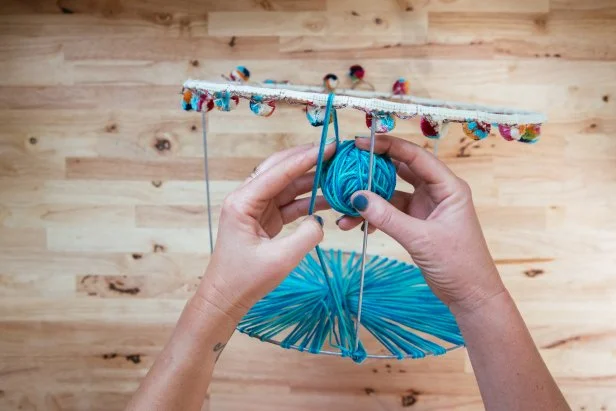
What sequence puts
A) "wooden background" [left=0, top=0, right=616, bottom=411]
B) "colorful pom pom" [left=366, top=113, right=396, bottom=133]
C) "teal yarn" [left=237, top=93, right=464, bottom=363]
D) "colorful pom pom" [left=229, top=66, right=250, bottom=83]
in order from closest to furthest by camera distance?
1. "colorful pom pom" [left=366, top=113, right=396, bottom=133]
2. "teal yarn" [left=237, top=93, right=464, bottom=363]
3. "colorful pom pom" [left=229, top=66, right=250, bottom=83]
4. "wooden background" [left=0, top=0, right=616, bottom=411]

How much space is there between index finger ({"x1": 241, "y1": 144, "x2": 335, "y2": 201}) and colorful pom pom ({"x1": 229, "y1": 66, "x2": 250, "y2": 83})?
46 cm

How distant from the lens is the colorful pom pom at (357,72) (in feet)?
3.95

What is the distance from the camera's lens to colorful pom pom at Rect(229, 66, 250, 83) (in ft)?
3.66

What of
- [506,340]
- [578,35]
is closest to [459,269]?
[506,340]

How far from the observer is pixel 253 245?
716 millimetres

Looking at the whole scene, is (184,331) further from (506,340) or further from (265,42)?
(265,42)

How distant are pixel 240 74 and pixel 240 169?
0.24m

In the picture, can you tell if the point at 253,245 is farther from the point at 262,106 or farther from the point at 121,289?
the point at 121,289

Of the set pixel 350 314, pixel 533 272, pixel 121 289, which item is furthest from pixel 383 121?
pixel 121 289

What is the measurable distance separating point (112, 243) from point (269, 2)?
0.72m

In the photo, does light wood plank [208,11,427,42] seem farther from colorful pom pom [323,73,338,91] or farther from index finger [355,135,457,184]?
index finger [355,135,457,184]

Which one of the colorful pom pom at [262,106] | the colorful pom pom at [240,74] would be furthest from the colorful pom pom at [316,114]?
the colorful pom pom at [240,74]

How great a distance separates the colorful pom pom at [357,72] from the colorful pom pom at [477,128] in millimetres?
566

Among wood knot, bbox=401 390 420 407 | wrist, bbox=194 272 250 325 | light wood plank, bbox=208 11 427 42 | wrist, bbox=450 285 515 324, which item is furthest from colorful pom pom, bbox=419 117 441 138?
wood knot, bbox=401 390 420 407
